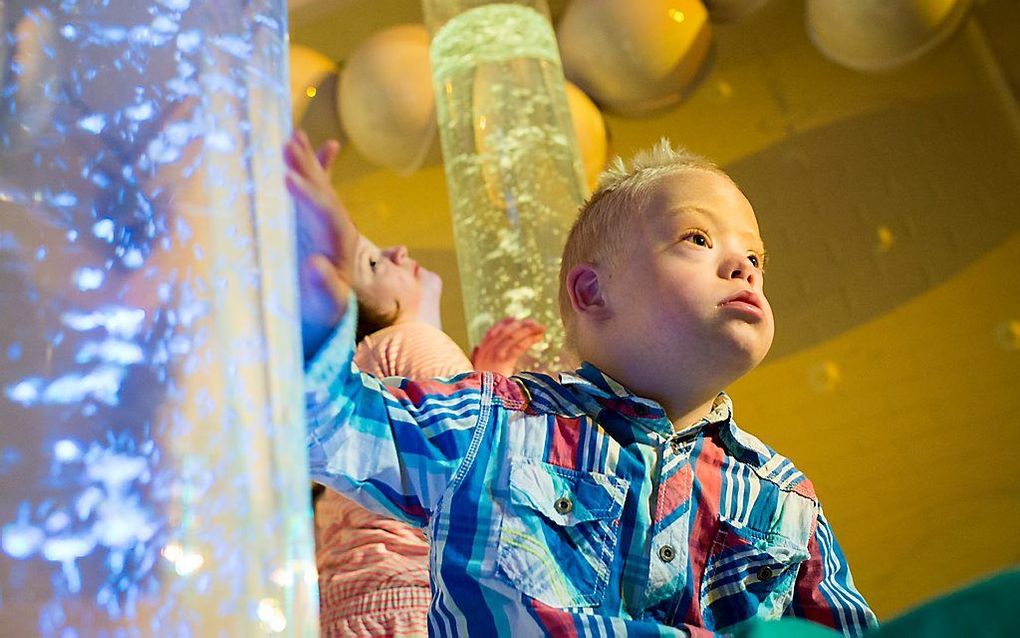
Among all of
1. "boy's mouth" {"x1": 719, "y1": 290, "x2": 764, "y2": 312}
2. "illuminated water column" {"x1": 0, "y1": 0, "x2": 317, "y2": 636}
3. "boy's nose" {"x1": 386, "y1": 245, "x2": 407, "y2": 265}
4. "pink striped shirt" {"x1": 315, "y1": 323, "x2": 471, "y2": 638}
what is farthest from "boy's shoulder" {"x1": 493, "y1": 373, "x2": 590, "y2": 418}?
"boy's nose" {"x1": 386, "y1": 245, "x2": 407, "y2": 265}

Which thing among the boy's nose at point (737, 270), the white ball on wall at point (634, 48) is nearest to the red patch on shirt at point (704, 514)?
the boy's nose at point (737, 270)

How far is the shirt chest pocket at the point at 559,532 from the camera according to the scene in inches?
23.3

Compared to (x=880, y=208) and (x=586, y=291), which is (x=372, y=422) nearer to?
(x=586, y=291)

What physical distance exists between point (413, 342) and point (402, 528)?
0.57 ft

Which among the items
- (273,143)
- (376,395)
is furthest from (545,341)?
(273,143)

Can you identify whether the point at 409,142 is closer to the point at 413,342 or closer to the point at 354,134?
the point at 354,134

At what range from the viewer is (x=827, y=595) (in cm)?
68

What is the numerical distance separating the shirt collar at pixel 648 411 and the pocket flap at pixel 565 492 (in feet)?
0.15

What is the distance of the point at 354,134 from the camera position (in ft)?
5.35

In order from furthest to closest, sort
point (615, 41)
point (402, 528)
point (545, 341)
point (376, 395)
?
point (615, 41) < point (545, 341) < point (402, 528) < point (376, 395)

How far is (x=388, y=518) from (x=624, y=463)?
0.98 ft

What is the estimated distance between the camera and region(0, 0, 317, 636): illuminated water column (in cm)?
22

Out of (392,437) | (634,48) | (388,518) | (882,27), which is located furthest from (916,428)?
(392,437)

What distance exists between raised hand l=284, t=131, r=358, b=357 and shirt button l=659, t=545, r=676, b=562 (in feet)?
0.96
